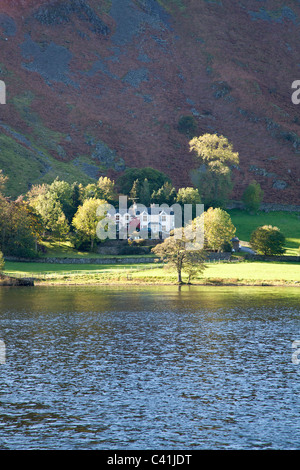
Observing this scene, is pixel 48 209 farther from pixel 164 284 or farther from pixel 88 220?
pixel 164 284

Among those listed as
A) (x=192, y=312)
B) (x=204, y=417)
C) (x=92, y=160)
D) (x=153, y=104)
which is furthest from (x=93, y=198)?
(x=204, y=417)

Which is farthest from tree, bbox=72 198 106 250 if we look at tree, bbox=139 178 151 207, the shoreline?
the shoreline

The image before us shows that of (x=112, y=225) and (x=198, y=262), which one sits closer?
(x=198, y=262)

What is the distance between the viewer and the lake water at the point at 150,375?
28281 millimetres

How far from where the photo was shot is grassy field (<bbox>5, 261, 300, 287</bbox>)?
86812mm

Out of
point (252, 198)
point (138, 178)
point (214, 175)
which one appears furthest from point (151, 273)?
point (252, 198)

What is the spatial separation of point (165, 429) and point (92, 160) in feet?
475

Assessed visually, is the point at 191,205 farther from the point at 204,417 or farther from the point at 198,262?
the point at 204,417

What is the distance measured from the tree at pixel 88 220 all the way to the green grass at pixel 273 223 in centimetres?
3276

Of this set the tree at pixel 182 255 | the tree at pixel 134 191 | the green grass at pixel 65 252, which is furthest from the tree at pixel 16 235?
the tree at pixel 134 191

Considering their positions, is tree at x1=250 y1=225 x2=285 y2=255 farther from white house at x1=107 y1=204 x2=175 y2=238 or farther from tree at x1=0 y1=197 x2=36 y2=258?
tree at x1=0 y1=197 x2=36 y2=258

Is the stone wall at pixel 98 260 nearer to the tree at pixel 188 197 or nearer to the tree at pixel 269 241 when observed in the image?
the tree at pixel 269 241

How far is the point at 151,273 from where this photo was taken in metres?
92.5
